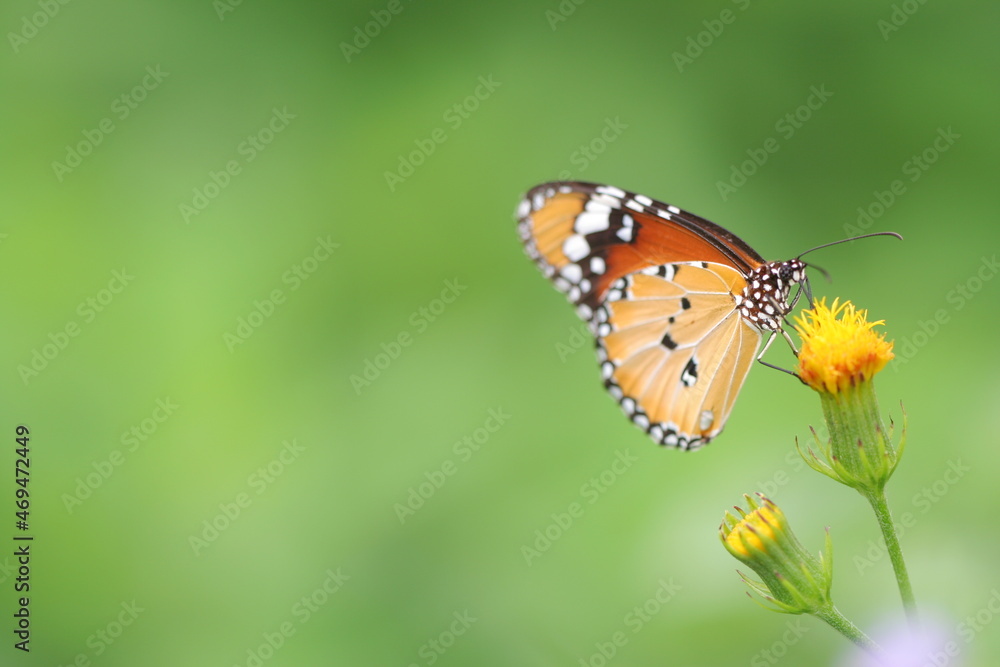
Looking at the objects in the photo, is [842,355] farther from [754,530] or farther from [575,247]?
[575,247]

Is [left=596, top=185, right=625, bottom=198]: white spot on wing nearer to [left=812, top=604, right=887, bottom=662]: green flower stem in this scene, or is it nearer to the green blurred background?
[left=812, top=604, right=887, bottom=662]: green flower stem

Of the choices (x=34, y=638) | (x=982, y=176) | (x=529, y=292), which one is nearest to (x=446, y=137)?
(x=529, y=292)

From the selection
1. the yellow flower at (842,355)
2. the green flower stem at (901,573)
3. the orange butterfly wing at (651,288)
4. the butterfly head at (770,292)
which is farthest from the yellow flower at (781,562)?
the butterfly head at (770,292)

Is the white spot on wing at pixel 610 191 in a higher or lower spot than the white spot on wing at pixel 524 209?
higher

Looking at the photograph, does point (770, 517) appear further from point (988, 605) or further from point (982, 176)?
point (982, 176)

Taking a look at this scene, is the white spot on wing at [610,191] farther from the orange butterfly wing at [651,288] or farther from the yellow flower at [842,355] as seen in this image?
the yellow flower at [842,355]

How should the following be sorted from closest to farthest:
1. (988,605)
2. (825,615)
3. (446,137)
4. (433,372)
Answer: (825,615) → (988,605) → (433,372) → (446,137)

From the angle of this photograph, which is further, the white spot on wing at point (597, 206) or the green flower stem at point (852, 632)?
the white spot on wing at point (597, 206)
